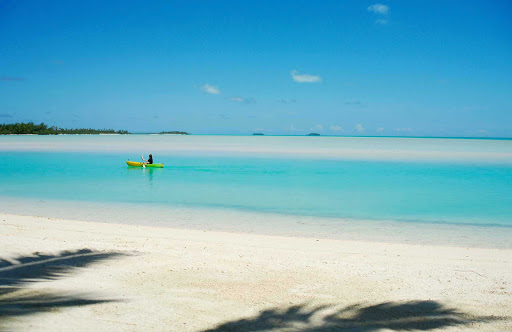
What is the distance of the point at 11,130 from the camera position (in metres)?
130

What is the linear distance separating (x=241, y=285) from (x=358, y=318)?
58.8 inches

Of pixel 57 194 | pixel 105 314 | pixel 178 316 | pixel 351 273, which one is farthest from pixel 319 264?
pixel 57 194

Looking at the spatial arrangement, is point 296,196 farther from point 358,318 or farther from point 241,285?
point 358,318

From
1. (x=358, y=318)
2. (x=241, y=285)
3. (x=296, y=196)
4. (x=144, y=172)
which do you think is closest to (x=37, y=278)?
(x=241, y=285)

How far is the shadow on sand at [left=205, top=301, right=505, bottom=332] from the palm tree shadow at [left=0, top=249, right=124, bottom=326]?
1723mm

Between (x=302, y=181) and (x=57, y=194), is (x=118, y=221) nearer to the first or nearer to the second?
(x=57, y=194)

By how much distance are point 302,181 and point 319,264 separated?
16.1 meters

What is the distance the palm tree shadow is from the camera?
413 cm

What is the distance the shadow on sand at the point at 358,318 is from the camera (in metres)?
3.84

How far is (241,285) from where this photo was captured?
5012 millimetres

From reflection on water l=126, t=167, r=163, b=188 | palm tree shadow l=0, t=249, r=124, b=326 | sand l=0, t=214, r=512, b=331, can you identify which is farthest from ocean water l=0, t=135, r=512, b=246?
palm tree shadow l=0, t=249, r=124, b=326

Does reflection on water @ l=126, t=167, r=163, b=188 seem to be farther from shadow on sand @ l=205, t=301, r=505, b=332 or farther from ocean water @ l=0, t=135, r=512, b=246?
shadow on sand @ l=205, t=301, r=505, b=332

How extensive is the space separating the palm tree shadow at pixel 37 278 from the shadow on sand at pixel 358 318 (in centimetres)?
172

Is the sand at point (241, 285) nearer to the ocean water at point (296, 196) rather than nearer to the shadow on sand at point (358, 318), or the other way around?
the shadow on sand at point (358, 318)
